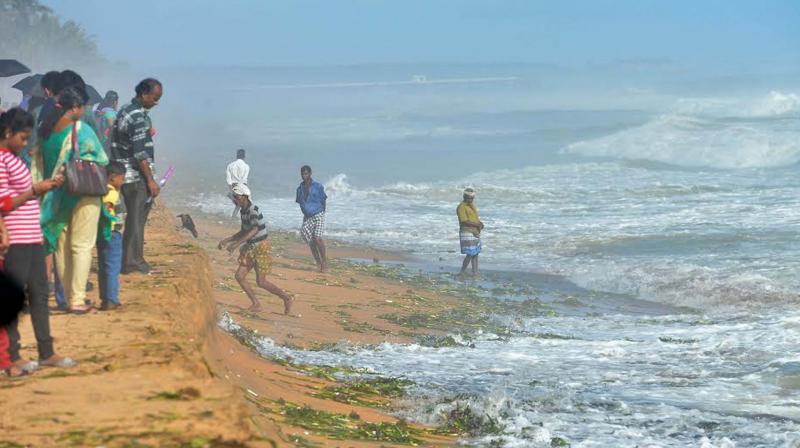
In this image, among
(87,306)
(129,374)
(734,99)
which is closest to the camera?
(129,374)

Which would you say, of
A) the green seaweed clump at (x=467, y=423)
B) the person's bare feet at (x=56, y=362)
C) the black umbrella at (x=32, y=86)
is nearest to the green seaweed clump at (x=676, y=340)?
the green seaweed clump at (x=467, y=423)

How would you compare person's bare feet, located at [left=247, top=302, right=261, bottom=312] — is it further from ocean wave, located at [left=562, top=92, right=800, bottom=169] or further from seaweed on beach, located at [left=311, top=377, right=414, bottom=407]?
ocean wave, located at [left=562, top=92, right=800, bottom=169]

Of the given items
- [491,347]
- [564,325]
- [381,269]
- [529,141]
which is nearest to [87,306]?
[491,347]

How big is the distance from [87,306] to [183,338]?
125cm

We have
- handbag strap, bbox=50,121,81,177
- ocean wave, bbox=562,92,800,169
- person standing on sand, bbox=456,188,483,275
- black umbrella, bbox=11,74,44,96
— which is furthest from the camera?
ocean wave, bbox=562,92,800,169

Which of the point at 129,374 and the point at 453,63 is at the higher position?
the point at 453,63

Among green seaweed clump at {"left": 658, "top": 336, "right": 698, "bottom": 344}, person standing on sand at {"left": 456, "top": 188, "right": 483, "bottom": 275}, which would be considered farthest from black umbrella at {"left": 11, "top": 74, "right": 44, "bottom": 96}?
person standing on sand at {"left": 456, "top": 188, "right": 483, "bottom": 275}

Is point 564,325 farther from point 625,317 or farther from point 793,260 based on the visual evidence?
point 793,260

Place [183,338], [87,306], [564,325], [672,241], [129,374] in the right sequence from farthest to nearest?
[672,241] → [564,325] → [87,306] → [183,338] → [129,374]

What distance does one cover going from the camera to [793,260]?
70.8ft

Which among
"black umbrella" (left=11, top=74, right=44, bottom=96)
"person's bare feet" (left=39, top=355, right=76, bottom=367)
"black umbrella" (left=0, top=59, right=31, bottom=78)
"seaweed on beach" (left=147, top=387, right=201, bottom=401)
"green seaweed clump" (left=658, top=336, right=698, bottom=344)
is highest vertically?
"black umbrella" (left=0, top=59, right=31, bottom=78)

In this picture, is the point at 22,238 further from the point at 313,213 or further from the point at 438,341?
the point at 313,213

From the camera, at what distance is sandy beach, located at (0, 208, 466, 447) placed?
21.9 ft

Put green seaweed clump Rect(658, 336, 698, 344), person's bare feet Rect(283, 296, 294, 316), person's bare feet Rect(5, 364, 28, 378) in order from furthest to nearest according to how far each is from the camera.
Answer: person's bare feet Rect(283, 296, 294, 316)
green seaweed clump Rect(658, 336, 698, 344)
person's bare feet Rect(5, 364, 28, 378)
